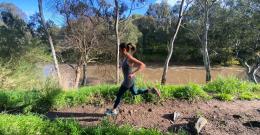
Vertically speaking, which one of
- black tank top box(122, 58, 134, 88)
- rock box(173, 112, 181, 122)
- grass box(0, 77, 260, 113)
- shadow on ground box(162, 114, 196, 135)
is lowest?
shadow on ground box(162, 114, 196, 135)

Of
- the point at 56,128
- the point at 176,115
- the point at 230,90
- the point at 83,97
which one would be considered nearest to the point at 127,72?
the point at 176,115

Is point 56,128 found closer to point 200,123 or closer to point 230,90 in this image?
point 200,123

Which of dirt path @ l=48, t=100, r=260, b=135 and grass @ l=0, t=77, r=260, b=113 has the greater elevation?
grass @ l=0, t=77, r=260, b=113

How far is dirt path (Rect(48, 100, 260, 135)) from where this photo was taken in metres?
6.60

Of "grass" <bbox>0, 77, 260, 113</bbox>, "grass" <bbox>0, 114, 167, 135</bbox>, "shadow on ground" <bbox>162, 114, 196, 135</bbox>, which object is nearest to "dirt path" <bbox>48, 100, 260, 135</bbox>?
"shadow on ground" <bbox>162, 114, 196, 135</bbox>

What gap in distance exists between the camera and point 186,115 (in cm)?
734

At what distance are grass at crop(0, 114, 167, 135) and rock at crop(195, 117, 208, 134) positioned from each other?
2.56ft

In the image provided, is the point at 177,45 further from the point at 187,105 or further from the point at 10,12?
the point at 187,105

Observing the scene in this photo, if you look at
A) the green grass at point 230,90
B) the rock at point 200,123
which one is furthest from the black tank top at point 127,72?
the green grass at point 230,90

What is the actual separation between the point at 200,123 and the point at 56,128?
257cm

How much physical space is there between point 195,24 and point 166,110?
35050 millimetres

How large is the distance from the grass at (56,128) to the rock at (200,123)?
2.56ft

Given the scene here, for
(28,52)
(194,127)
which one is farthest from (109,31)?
(194,127)

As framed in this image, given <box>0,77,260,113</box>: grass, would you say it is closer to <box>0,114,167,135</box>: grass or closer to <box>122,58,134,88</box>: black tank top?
<box>122,58,134,88</box>: black tank top
